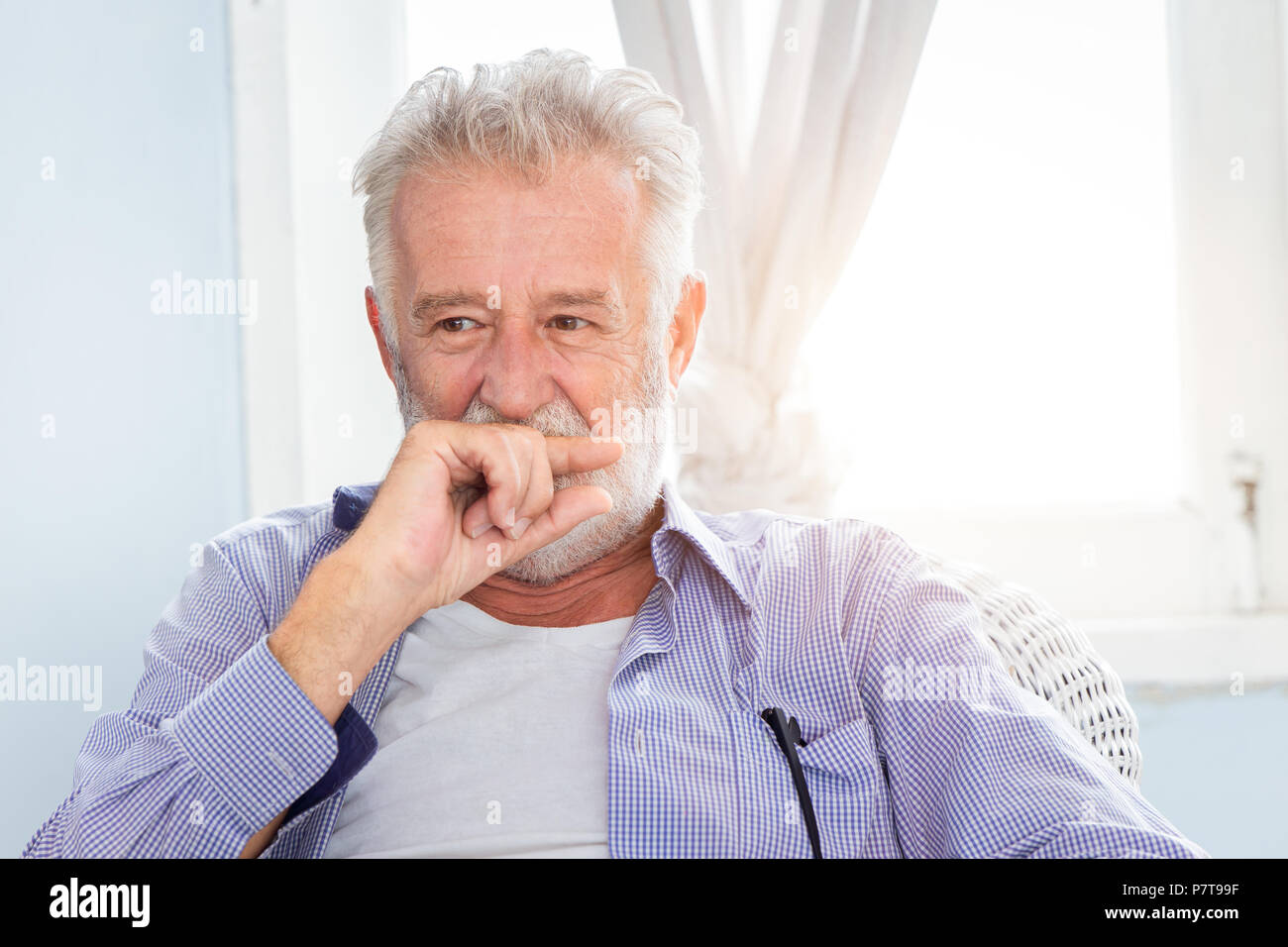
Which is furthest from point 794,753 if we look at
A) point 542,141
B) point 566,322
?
point 542,141

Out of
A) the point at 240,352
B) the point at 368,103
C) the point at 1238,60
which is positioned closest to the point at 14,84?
the point at 240,352

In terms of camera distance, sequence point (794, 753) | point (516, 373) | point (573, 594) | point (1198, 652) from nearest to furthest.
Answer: point (794, 753), point (516, 373), point (573, 594), point (1198, 652)

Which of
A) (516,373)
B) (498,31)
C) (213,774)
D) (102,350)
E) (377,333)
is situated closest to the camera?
(213,774)

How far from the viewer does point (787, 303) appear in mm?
1910

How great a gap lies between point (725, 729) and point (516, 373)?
0.46m

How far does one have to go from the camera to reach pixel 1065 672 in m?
1.24

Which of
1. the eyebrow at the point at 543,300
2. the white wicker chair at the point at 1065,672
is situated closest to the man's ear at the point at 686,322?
the eyebrow at the point at 543,300

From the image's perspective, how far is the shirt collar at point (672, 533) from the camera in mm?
1241

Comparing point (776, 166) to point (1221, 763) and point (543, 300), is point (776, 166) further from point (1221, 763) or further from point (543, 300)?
point (1221, 763)

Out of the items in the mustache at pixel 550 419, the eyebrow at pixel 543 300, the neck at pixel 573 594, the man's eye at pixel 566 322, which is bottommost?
the neck at pixel 573 594

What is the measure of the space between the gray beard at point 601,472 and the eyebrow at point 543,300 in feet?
0.31

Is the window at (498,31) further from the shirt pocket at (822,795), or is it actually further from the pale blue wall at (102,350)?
the shirt pocket at (822,795)
